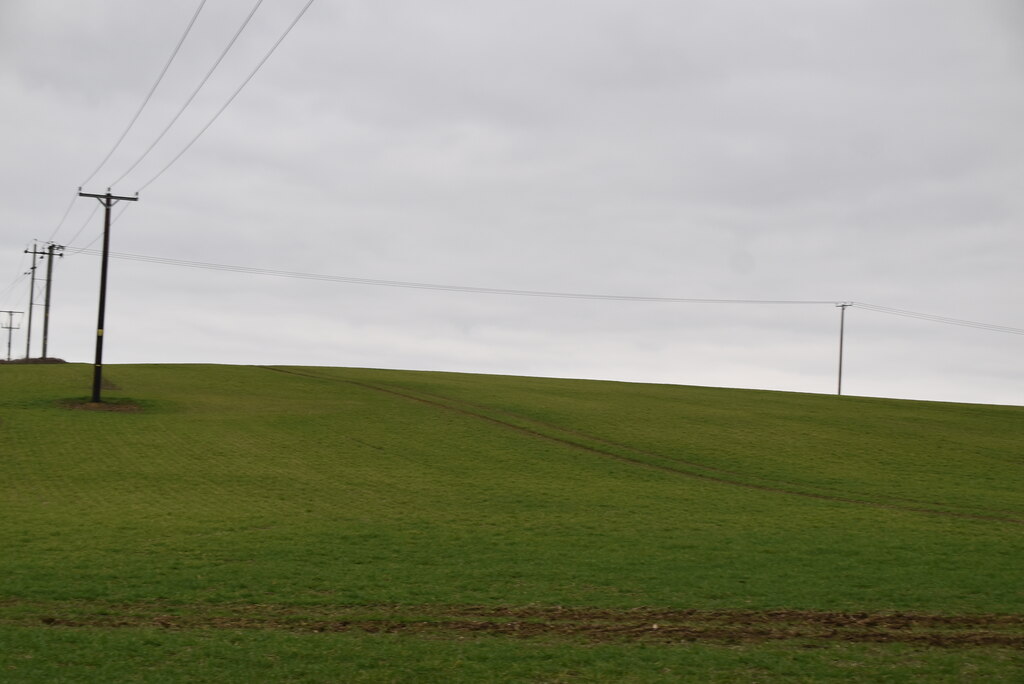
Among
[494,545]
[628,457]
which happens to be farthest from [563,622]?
[628,457]

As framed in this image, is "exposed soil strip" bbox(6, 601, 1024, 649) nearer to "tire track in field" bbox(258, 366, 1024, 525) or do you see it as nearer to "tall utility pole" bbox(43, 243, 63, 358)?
"tire track in field" bbox(258, 366, 1024, 525)

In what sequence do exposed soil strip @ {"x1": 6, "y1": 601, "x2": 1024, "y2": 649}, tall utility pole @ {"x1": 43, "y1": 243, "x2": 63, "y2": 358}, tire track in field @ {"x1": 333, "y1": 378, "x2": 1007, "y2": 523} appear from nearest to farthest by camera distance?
exposed soil strip @ {"x1": 6, "y1": 601, "x2": 1024, "y2": 649}
tire track in field @ {"x1": 333, "y1": 378, "x2": 1007, "y2": 523}
tall utility pole @ {"x1": 43, "y1": 243, "x2": 63, "y2": 358}

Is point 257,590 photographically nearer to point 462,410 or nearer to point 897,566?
point 897,566

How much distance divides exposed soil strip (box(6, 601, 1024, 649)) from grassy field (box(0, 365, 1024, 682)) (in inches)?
3.1

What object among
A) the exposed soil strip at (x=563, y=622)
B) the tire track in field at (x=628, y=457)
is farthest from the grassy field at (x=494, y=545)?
the tire track in field at (x=628, y=457)

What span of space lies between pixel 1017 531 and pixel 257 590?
23.3 meters

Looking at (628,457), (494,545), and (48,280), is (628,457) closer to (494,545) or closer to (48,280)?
(494,545)

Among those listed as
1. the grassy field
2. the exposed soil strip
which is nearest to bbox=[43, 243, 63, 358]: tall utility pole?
the grassy field

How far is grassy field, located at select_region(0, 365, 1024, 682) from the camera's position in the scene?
13.7m

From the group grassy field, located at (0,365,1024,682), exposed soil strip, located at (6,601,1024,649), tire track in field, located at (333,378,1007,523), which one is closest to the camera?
grassy field, located at (0,365,1024,682)

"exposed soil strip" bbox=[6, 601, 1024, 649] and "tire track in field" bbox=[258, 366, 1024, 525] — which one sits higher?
"tire track in field" bbox=[258, 366, 1024, 525]

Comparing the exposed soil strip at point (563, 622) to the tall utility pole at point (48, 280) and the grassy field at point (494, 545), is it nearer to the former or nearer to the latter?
the grassy field at point (494, 545)

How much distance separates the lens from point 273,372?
228 ft

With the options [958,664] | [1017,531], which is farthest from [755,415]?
[958,664]
